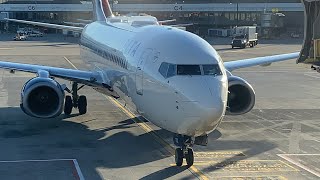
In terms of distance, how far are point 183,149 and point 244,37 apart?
242ft

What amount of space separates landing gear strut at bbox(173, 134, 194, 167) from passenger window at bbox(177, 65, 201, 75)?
2.13 metres

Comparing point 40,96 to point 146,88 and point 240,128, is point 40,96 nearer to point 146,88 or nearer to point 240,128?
point 146,88

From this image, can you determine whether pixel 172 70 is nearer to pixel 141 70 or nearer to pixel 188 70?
pixel 188 70

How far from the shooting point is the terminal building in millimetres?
137000

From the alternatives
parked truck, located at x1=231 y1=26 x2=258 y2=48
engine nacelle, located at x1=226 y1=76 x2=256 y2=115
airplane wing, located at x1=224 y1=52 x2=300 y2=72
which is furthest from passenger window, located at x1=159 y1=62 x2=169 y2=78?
parked truck, located at x1=231 y1=26 x2=258 y2=48

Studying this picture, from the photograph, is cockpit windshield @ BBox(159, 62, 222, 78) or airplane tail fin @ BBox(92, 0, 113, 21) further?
airplane tail fin @ BBox(92, 0, 113, 21)

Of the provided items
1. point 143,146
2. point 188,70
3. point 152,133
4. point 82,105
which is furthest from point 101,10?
point 188,70

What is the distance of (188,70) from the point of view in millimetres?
16109

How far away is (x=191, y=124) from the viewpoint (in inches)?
610

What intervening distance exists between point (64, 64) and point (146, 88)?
126ft

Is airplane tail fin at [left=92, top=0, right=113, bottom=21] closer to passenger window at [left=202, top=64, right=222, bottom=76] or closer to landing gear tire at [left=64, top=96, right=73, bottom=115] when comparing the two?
landing gear tire at [left=64, top=96, right=73, bottom=115]

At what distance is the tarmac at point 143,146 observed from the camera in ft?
56.2

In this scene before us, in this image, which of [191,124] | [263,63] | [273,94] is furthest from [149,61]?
[273,94]

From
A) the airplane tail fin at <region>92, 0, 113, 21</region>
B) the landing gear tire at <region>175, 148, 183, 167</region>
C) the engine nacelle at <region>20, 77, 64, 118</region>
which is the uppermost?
the airplane tail fin at <region>92, 0, 113, 21</region>
